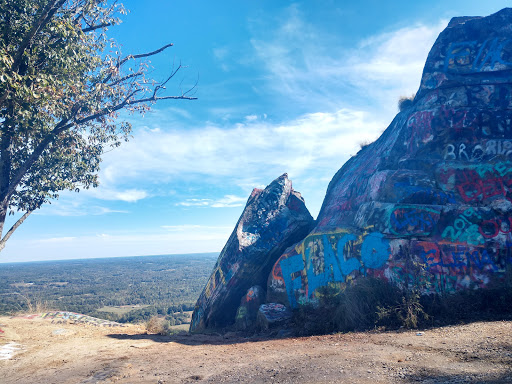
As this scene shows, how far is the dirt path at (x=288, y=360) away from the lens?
12.9 ft

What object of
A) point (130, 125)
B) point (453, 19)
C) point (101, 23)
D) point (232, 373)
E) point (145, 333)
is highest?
point (453, 19)

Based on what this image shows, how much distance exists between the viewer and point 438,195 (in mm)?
7547

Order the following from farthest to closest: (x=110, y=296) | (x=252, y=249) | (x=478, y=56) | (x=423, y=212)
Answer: (x=110, y=296) → (x=252, y=249) → (x=478, y=56) → (x=423, y=212)

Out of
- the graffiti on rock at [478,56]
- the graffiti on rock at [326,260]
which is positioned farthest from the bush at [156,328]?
the graffiti on rock at [478,56]

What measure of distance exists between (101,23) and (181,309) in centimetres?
2787

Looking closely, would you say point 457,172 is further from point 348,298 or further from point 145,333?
point 145,333

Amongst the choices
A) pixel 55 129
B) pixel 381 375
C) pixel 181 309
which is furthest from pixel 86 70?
pixel 181 309

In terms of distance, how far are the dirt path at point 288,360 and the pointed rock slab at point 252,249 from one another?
8.99ft

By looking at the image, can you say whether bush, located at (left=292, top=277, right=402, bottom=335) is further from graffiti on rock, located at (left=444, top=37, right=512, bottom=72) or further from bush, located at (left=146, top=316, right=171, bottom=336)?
graffiti on rock, located at (left=444, top=37, right=512, bottom=72)

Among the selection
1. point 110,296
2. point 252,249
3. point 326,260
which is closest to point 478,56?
point 326,260

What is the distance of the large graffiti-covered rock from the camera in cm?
668

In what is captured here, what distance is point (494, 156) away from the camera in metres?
7.61

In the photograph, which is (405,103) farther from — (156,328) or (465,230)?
(156,328)

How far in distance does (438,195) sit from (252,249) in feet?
18.3
